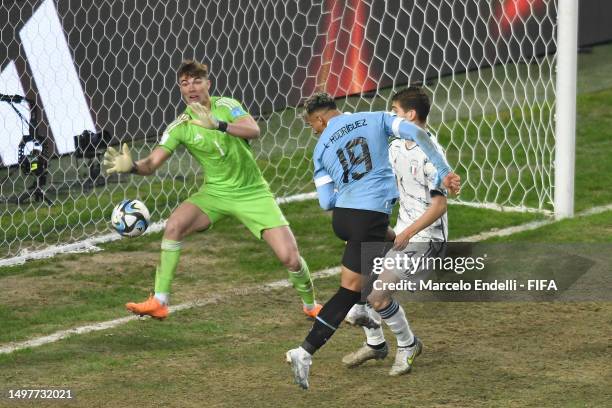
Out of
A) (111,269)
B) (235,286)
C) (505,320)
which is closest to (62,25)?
(111,269)

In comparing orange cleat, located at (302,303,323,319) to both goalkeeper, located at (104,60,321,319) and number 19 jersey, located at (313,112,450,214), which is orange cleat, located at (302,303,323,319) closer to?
goalkeeper, located at (104,60,321,319)

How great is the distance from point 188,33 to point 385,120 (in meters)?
7.19

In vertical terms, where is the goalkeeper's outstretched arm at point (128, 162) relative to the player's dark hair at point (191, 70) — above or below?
below

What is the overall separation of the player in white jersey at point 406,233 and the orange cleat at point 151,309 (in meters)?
1.64

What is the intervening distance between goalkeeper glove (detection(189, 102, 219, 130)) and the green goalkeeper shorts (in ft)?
2.61

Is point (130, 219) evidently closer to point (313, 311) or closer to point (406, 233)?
point (313, 311)

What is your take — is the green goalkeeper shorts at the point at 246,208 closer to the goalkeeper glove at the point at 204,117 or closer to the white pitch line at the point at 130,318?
the goalkeeper glove at the point at 204,117

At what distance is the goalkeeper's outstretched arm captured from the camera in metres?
9.22

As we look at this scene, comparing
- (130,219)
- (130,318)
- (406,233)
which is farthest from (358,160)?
(130,318)

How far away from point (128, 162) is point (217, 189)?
1036 mm

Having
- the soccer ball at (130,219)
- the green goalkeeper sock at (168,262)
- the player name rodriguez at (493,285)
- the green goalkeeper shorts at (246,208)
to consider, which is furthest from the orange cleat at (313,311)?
the soccer ball at (130,219)

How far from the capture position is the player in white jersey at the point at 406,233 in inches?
333

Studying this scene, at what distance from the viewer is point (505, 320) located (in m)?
9.88
